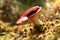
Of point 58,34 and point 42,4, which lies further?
point 42,4

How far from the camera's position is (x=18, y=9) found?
5.44ft

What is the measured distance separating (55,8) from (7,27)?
473 millimetres

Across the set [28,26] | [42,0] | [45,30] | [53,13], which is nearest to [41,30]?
[45,30]

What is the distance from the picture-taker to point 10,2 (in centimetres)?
164

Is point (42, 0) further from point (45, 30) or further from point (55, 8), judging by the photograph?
point (45, 30)

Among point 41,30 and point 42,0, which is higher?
point 42,0

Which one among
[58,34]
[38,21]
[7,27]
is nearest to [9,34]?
[7,27]

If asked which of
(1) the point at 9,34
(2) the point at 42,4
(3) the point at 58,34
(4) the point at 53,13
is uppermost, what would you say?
(2) the point at 42,4

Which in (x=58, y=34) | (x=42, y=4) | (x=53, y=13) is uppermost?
(x=42, y=4)

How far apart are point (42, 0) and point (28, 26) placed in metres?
0.33

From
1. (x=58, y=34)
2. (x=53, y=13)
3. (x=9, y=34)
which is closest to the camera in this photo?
(x=58, y=34)

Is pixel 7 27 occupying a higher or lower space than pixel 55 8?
lower

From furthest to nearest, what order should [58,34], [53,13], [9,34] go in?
[53,13], [9,34], [58,34]

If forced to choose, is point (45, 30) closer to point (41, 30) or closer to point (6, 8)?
point (41, 30)
